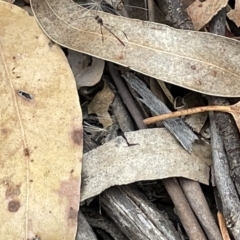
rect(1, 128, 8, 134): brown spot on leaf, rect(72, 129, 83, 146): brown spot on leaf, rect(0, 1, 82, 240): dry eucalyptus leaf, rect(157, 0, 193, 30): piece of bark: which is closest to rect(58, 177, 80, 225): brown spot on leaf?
rect(0, 1, 82, 240): dry eucalyptus leaf

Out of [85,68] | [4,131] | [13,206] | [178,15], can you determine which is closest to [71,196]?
[13,206]

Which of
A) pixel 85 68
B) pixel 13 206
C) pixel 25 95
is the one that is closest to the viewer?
pixel 13 206

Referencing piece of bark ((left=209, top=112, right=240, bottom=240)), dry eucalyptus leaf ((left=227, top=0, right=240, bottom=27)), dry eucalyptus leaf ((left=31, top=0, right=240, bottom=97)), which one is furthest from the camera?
dry eucalyptus leaf ((left=227, top=0, right=240, bottom=27))

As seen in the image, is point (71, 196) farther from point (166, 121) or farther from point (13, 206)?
point (166, 121)

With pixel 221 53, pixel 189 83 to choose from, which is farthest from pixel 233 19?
pixel 189 83

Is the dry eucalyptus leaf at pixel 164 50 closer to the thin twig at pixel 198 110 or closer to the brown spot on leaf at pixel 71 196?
the thin twig at pixel 198 110

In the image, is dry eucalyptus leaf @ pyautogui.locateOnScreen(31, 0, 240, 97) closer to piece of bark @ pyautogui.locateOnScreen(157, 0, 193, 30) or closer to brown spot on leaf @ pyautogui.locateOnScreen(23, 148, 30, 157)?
piece of bark @ pyautogui.locateOnScreen(157, 0, 193, 30)
